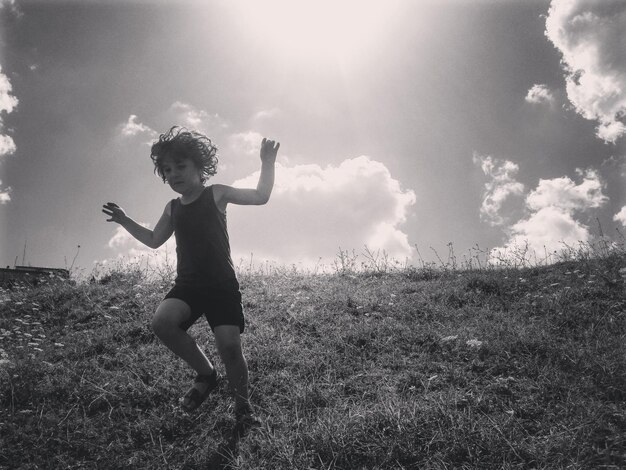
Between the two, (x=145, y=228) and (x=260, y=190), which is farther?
(x=145, y=228)

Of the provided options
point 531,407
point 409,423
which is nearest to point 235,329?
point 409,423

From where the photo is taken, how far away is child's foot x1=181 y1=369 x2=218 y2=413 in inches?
110

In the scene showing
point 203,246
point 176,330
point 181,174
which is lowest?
point 176,330

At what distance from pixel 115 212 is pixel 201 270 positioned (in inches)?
46.9

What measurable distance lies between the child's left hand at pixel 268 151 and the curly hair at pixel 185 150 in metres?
0.72

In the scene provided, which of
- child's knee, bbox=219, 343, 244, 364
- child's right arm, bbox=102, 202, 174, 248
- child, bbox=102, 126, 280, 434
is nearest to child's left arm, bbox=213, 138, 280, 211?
child, bbox=102, 126, 280, 434

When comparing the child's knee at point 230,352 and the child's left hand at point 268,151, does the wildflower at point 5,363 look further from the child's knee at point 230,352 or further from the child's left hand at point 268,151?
the child's left hand at point 268,151

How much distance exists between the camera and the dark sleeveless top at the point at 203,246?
9.64 feet

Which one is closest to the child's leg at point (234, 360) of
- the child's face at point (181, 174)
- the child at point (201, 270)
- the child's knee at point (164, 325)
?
the child at point (201, 270)

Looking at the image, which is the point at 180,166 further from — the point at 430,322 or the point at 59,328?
the point at 59,328

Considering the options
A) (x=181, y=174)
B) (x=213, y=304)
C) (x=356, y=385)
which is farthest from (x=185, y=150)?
(x=356, y=385)

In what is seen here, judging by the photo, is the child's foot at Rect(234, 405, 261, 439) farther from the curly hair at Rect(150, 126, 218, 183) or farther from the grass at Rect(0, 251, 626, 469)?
the curly hair at Rect(150, 126, 218, 183)

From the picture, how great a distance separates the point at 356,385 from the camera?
311 cm

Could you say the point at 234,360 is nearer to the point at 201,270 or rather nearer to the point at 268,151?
the point at 201,270
